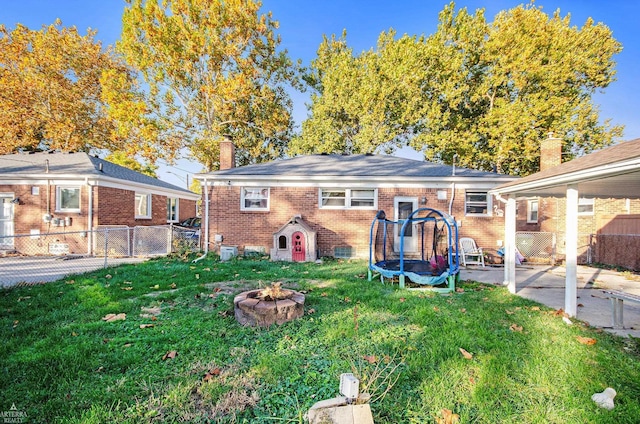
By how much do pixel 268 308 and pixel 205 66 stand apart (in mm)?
21427

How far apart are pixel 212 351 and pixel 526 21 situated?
2335cm

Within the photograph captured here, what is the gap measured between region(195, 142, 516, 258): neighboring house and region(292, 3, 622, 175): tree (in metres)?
8.96

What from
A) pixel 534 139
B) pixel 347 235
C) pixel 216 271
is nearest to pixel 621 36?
pixel 534 139

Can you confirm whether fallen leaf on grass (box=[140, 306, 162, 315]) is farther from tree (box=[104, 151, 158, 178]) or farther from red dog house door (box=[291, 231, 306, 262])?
tree (box=[104, 151, 158, 178])

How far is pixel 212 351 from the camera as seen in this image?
11.0 feet

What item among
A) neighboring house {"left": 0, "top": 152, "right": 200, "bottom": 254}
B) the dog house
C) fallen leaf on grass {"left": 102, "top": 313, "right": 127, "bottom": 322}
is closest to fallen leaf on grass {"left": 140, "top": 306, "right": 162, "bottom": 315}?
fallen leaf on grass {"left": 102, "top": 313, "right": 127, "bottom": 322}

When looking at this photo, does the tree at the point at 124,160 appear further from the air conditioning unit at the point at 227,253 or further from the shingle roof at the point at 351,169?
the air conditioning unit at the point at 227,253

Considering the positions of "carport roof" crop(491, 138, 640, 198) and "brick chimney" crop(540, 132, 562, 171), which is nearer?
"carport roof" crop(491, 138, 640, 198)

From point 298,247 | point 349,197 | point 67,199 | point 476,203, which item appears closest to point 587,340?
point 298,247

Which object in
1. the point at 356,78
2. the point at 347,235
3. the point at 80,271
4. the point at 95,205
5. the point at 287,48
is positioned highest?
the point at 287,48

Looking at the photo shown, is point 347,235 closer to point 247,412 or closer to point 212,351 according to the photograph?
point 212,351

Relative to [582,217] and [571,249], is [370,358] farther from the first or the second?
[582,217]

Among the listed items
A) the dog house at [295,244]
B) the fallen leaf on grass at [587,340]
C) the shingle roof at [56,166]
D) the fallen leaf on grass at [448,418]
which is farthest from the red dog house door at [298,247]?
the shingle roof at [56,166]

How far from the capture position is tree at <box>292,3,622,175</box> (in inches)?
666
